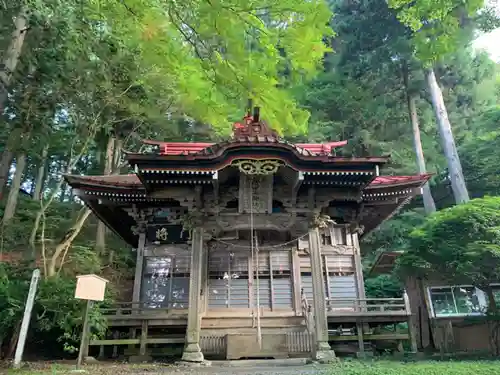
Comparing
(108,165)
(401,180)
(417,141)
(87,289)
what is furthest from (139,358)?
(417,141)

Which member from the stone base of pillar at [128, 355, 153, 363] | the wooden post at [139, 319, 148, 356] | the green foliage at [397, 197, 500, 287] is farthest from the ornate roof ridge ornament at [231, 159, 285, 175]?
the green foliage at [397, 197, 500, 287]

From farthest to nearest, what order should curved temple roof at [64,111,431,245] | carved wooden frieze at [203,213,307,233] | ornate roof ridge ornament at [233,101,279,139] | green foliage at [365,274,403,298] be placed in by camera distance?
1. green foliage at [365,274,403,298]
2. carved wooden frieze at [203,213,307,233]
3. ornate roof ridge ornament at [233,101,279,139]
4. curved temple roof at [64,111,431,245]

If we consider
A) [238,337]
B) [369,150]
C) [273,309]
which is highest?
[369,150]

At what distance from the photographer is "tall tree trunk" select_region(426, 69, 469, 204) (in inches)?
658

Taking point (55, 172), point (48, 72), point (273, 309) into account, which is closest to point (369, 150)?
point (273, 309)

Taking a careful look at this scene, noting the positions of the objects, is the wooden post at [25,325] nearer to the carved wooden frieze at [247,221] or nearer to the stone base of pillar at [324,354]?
the carved wooden frieze at [247,221]

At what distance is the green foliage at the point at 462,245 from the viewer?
995 centimetres

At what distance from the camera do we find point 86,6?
5.56 m

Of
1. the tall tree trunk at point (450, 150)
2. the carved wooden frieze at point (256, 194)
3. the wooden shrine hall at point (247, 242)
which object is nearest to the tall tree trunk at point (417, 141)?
the tall tree trunk at point (450, 150)

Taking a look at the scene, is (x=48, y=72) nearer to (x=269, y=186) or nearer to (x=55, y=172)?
(x=269, y=186)

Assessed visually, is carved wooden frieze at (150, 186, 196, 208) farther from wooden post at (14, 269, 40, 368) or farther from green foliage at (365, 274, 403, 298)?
green foliage at (365, 274, 403, 298)

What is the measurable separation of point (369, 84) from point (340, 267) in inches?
588

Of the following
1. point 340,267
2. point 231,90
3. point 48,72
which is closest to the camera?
point 231,90

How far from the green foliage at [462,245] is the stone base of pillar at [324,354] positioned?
15.4ft
